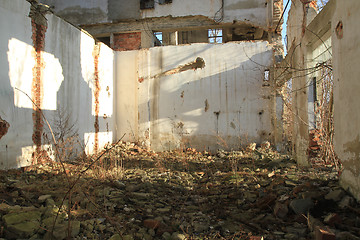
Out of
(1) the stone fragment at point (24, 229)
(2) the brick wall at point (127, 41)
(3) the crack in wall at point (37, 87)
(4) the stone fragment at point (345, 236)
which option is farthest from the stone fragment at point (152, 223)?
(2) the brick wall at point (127, 41)

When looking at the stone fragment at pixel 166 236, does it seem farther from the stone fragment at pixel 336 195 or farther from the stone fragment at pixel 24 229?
the stone fragment at pixel 336 195

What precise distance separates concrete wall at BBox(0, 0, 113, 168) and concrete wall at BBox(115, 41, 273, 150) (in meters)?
0.88

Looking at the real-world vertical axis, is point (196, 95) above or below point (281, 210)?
above

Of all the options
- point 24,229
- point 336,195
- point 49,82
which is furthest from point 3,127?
point 336,195

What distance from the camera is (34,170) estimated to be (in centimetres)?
514

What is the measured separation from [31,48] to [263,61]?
21.7 feet

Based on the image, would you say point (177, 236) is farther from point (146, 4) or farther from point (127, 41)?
point (146, 4)

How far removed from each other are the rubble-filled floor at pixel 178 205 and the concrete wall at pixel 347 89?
0.39 metres

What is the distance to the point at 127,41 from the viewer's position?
12.1 m

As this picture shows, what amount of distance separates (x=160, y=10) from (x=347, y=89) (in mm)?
9865

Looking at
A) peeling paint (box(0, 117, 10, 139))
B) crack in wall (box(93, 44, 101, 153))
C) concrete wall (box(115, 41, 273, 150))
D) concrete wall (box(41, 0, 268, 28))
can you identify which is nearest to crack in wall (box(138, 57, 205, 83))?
concrete wall (box(115, 41, 273, 150))

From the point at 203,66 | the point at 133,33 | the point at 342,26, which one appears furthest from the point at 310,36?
the point at 133,33

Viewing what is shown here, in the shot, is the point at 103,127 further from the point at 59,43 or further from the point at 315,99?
the point at 315,99

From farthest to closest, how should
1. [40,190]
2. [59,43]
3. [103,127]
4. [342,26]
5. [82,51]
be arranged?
1. [103,127]
2. [82,51]
3. [59,43]
4. [40,190]
5. [342,26]
